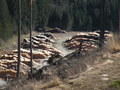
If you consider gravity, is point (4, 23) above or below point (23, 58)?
above

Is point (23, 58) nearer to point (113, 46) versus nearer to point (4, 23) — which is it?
point (4, 23)

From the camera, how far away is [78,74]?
7.18m

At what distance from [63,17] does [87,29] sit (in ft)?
28.7

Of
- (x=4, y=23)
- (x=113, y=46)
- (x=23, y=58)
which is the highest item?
(x=113, y=46)

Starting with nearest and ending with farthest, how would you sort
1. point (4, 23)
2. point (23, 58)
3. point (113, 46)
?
point (113, 46)
point (23, 58)
point (4, 23)

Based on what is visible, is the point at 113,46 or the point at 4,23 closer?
the point at 113,46

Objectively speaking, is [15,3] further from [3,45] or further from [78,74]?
[78,74]

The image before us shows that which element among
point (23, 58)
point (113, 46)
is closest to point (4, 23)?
point (23, 58)

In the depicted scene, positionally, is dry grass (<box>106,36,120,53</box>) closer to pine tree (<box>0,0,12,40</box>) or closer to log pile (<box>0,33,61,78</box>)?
log pile (<box>0,33,61,78</box>)

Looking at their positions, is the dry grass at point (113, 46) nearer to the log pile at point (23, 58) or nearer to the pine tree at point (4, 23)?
the log pile at point (23, 58)

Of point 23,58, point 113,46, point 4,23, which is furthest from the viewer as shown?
point 4,23

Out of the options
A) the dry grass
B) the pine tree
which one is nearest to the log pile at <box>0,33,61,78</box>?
the pine tree

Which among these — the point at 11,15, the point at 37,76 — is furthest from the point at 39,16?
the point at 37,76

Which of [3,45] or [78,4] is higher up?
[78,4]
